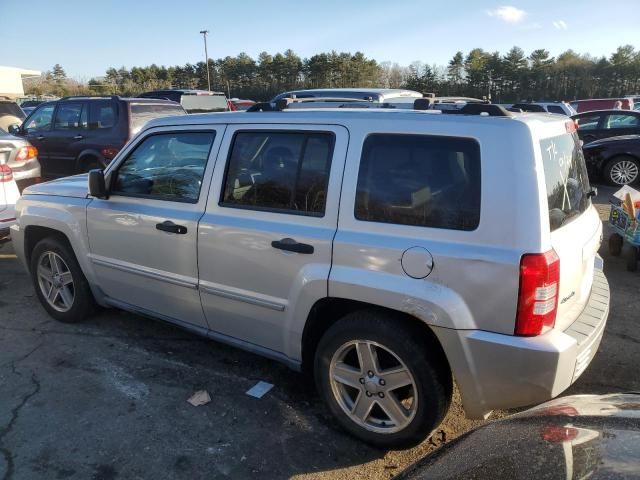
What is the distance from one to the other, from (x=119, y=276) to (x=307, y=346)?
174 centimetres

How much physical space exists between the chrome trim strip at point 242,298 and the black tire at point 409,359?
372mm

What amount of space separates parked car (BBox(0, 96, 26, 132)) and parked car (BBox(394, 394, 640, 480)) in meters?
12.1

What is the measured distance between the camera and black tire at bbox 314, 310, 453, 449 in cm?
257

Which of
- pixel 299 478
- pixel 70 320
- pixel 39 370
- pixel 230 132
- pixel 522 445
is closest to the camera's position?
pixel 522 445

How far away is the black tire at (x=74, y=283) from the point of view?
169 inches

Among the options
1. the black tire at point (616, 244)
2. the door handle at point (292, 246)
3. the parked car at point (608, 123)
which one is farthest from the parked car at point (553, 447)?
the parked car at point (608, 123)

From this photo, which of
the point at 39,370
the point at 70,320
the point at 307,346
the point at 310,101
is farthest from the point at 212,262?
the point at 310,101

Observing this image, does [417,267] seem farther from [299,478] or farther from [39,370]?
[39,370]

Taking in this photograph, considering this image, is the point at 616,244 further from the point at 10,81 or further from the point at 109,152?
the point at 10,81

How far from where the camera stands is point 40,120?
9.97m

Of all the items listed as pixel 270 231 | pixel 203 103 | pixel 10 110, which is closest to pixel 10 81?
pixel 10 110

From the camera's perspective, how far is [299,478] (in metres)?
2.65

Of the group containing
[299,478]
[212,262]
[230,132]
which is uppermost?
[230,132]

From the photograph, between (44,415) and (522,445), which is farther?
(44,415)
